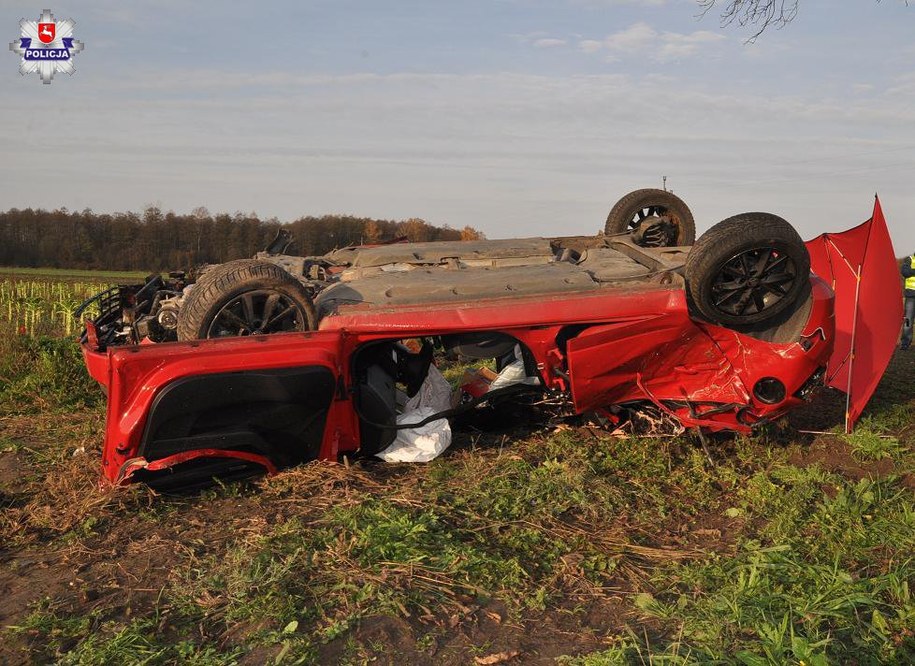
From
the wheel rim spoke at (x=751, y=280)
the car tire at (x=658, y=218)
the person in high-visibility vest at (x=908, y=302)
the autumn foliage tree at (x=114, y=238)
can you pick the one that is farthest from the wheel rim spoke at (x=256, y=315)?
the autumn foliage tree at (x=114, y=238)

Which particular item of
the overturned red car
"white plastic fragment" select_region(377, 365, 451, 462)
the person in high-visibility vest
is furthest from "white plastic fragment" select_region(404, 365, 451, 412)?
the person in high-visibility vest

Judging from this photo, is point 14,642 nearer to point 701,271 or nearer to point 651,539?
point 651,539

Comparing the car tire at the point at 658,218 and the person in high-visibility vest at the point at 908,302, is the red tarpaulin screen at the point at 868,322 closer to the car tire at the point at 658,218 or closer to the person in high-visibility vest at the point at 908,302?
the car tire at the point at 658,218

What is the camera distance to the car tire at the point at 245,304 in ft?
14.9

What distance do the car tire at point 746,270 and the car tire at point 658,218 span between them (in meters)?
2.40

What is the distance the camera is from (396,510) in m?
4.10

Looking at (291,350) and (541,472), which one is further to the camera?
(541,472)

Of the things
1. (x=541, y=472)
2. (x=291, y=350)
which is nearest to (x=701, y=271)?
(x=541, y=472)

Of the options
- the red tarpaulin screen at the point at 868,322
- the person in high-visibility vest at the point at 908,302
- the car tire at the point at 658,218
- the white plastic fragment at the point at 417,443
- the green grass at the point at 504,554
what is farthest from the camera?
the person in high-visibility vest at the point at 908,302

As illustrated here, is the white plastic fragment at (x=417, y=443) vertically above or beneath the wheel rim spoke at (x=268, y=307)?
beneath

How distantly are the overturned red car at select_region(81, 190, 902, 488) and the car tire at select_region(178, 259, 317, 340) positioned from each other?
1 centimetres

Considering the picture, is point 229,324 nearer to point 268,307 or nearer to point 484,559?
point 268,307

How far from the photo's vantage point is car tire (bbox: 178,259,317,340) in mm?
4555

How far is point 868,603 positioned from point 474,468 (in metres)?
2.46
